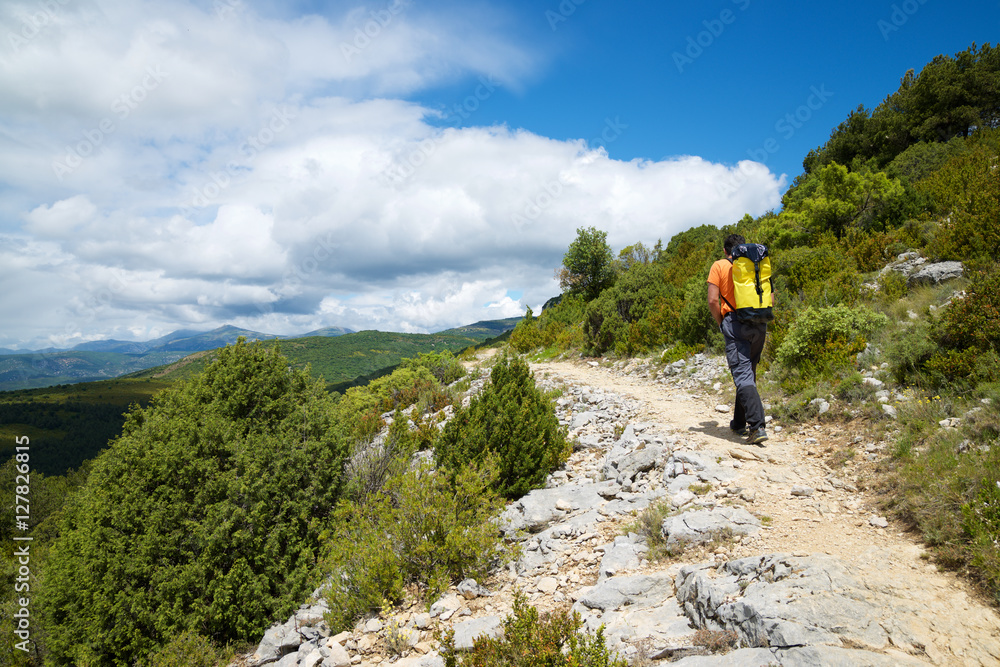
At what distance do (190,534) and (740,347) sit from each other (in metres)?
7.06

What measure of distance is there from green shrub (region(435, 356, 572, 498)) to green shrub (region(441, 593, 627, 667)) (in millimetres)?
2776

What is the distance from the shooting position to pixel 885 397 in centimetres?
561

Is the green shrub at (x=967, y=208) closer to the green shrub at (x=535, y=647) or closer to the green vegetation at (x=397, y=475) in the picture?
the green vegetation at (x=397, y=475)

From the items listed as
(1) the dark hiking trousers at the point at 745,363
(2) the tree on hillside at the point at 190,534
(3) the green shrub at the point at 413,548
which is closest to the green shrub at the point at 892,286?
(1) the dark hiking trousers at the point at 745,363

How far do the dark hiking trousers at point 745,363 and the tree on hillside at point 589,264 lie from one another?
1765 cm

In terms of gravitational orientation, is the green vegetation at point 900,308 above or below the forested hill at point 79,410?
above

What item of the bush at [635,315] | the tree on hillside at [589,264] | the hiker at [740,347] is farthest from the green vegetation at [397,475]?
the tree on hillside at [589,264]

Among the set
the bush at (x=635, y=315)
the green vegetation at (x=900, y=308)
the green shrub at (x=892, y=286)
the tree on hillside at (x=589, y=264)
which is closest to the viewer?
the green vegetation at (x=900, y=308)

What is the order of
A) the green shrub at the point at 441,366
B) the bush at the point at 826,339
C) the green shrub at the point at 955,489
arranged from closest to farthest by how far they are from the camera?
the green shrub at the point at 955,489 → the bush at the point at 826,339 → the green shrub at the point at 441,366

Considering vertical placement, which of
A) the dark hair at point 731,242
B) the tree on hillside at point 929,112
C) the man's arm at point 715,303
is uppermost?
the tree on hillside at point 929,112

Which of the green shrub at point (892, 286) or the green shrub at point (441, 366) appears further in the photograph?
the green shrub at point (441, 366)

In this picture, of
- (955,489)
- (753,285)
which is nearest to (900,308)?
(753,285)

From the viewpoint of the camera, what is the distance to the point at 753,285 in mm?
5836

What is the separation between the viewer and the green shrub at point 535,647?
103 inches
